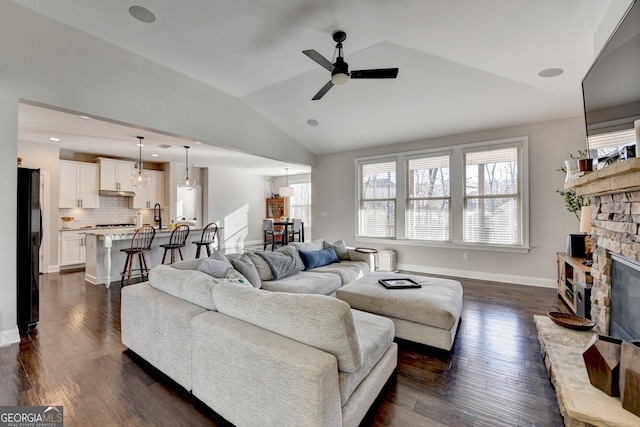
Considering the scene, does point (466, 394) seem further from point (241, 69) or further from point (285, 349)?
point (241, 69)

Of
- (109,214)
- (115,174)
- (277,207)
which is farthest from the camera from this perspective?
(277,207)

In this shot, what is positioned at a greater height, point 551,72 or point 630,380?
point 551,72

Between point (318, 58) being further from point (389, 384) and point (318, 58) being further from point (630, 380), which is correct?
point (630, 380)

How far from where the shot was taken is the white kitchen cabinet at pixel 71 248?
19.0ft

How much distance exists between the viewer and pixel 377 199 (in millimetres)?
6066

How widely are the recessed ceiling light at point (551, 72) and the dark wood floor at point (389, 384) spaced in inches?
115

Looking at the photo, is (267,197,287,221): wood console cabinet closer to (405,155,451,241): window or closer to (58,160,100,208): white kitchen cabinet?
(58,160,100,208): white kitchen cabinet

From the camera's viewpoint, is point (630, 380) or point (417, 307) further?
point (417, 307)

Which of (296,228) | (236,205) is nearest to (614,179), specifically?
(296,228)

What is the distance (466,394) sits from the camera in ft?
6.23

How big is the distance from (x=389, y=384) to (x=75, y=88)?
413 centimetres

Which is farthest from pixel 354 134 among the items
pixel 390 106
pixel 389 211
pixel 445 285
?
pixel 445 285

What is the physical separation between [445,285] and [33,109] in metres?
5.66

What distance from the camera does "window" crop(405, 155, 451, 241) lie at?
529cm
